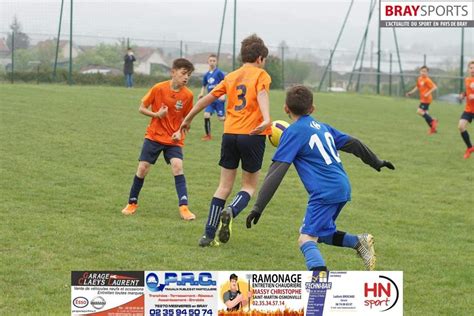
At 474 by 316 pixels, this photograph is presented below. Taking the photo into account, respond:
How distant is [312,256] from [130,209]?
409 cm

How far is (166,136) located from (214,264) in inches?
98.8

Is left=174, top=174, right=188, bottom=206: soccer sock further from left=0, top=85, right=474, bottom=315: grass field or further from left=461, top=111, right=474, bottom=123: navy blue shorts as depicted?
left=461, top=111, right=474, bottom=123: navy blue shorts

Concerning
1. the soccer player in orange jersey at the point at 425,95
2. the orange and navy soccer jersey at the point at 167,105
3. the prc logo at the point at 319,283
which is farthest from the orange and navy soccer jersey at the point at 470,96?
the prc logo at the point at 319,283

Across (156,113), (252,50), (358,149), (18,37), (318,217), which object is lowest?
(318,217)

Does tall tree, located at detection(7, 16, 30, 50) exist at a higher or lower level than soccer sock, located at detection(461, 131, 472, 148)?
higher

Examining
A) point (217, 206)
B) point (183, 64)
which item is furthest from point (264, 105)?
point (183, 64)

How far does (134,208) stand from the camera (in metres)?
9.40

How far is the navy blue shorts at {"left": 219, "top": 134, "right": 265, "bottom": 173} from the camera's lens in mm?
7579

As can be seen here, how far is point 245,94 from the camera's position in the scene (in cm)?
753

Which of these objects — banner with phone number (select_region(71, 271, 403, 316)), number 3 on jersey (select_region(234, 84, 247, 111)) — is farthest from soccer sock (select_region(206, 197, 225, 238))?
banner with phone number (select_region(71, 271, 403, 316))

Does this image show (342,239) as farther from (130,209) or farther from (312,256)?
(130,209)

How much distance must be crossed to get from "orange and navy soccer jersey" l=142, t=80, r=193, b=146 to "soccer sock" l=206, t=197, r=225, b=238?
1529 mm

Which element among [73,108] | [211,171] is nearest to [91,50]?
[73,108]

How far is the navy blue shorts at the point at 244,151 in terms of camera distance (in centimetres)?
758
